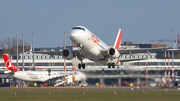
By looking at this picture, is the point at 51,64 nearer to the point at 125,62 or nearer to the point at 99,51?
the point at 125,62

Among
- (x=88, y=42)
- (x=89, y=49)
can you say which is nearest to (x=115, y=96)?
(x=89, y=49)

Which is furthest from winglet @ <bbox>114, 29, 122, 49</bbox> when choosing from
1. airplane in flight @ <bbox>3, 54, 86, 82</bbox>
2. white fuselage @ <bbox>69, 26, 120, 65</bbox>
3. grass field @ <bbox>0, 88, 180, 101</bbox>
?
airplane in flight @ <bbox>3, 54, 86, 82</bbox>

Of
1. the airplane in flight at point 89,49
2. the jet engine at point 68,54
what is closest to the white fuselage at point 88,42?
the airplane in flight at point 89,49

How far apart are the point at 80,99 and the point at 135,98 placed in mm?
8117

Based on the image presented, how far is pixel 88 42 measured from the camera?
40.2 m

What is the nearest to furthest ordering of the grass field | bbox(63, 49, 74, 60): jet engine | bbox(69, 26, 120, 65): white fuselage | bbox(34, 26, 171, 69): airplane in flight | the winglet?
bbox(69, 26, 120, 65): white fuselage < bbox(34, 26, 171, 69): airplane in flight < the grass field < bbox(63, 49, 74, 60): jet engine < the winglet

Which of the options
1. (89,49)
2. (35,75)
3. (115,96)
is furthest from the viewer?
(35,75)

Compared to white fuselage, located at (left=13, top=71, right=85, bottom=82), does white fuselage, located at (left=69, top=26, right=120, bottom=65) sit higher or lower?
higher

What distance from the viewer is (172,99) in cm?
4297

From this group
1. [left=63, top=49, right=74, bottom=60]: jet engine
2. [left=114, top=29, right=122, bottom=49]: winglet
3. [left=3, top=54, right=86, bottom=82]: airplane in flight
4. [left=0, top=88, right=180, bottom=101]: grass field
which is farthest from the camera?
[left=3, top=54, right=86, bottom=82]: airplane in flight

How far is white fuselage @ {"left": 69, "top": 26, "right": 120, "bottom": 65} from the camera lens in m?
38.6

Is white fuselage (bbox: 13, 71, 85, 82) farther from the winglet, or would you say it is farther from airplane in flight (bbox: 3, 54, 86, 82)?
the winglet

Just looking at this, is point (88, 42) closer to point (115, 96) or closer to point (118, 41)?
point (115, 96)

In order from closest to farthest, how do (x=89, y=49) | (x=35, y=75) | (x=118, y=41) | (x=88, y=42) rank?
(x=88, y=42) < (x=89, y=49) < (x=118, y=41) < (x=35, y=75)
